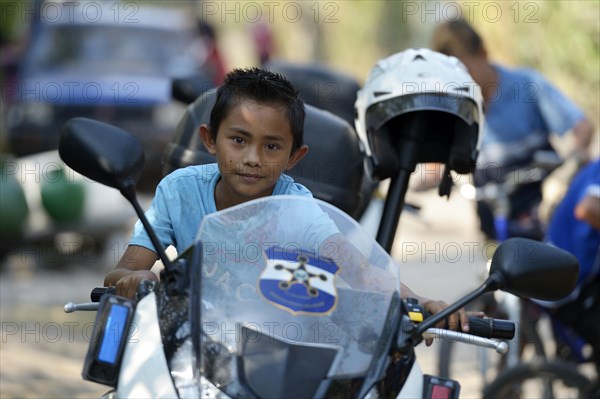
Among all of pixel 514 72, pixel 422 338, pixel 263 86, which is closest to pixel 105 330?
pixel 422 338

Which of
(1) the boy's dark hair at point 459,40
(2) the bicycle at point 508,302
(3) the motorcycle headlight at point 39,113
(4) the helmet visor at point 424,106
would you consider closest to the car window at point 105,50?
(3) the motorcycle headlight at point 39,113

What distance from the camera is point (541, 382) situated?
19.8 ft

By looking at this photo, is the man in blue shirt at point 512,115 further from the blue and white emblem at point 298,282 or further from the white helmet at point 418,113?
the blue and white emblem at point 298,282

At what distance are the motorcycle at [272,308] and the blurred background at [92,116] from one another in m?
3.56

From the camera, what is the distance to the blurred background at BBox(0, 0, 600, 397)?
8.07m

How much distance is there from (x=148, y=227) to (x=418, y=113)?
2037 mm

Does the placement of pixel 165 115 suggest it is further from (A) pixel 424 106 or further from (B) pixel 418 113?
(A) pixel 424 106

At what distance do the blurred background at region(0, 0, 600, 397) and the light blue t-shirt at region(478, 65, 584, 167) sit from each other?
60 cm

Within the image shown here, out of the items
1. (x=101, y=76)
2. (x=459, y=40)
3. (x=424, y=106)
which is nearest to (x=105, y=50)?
(x=101, y=76)

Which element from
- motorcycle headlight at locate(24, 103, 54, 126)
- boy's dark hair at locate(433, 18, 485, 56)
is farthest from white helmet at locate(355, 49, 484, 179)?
motorcycle headlight at locate(24, 103, 54, 126)

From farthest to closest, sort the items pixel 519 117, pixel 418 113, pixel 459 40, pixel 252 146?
pixel 519 117
pixel 459 40
pixel 418 113
pixel 252 146

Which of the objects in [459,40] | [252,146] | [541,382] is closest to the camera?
[252,146]

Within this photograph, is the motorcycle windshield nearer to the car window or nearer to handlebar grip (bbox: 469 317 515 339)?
handlebar grip (bbox: 469 317 515 339)

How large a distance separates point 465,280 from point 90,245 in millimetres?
3188
